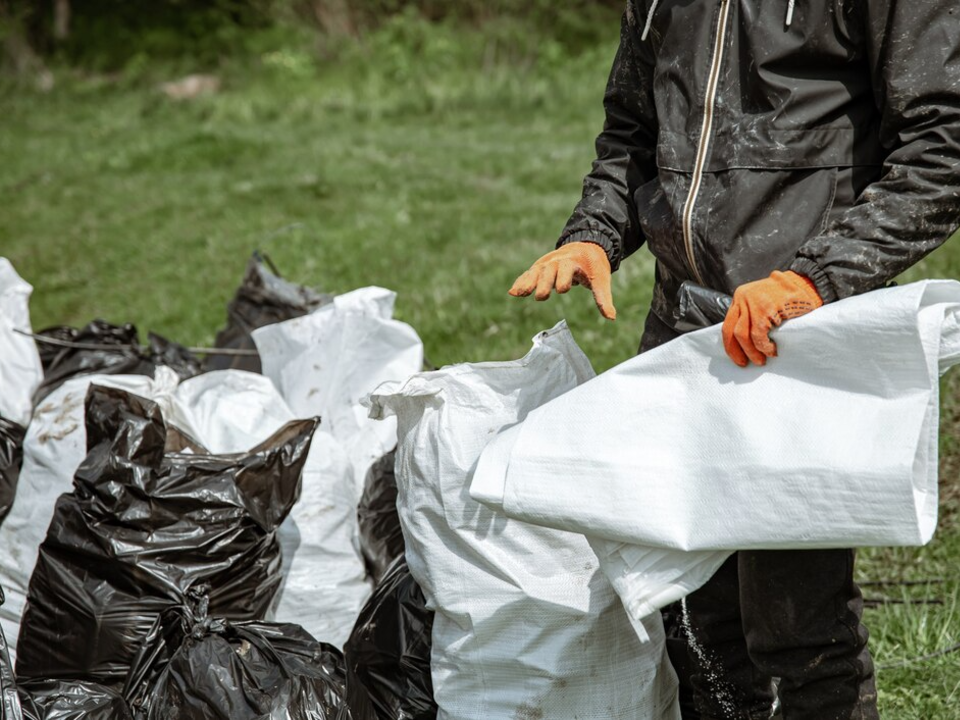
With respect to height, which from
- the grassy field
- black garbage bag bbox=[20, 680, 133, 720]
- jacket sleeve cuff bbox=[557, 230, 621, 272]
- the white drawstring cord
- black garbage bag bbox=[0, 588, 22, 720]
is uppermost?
the white drawstring cord

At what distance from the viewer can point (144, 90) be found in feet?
47.3

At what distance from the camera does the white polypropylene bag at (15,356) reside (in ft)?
11.6

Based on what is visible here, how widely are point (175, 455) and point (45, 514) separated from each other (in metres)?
0.52

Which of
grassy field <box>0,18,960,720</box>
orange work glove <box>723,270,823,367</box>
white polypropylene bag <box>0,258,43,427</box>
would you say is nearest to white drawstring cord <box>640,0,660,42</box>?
orange work glove <box>723,270,823,367</box>

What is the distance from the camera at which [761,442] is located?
1.83 metres

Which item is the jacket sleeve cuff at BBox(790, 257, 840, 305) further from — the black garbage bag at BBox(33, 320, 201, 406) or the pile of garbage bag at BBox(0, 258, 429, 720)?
the black garbage bag at BBox(33, 320, 201, 406)

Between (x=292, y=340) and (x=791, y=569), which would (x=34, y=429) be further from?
(x=791, y=569)

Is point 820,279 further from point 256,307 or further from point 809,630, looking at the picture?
point 256,307

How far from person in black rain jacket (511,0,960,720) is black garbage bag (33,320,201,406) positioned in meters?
2.00

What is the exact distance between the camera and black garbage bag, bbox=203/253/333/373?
4.12m

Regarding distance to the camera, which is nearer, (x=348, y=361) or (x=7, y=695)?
(x=7, y=695)

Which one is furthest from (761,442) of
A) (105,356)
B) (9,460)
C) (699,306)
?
(105,356)

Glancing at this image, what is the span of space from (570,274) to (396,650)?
3.34ft

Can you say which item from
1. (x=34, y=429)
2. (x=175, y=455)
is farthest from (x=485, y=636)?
(x=34, y=429)
